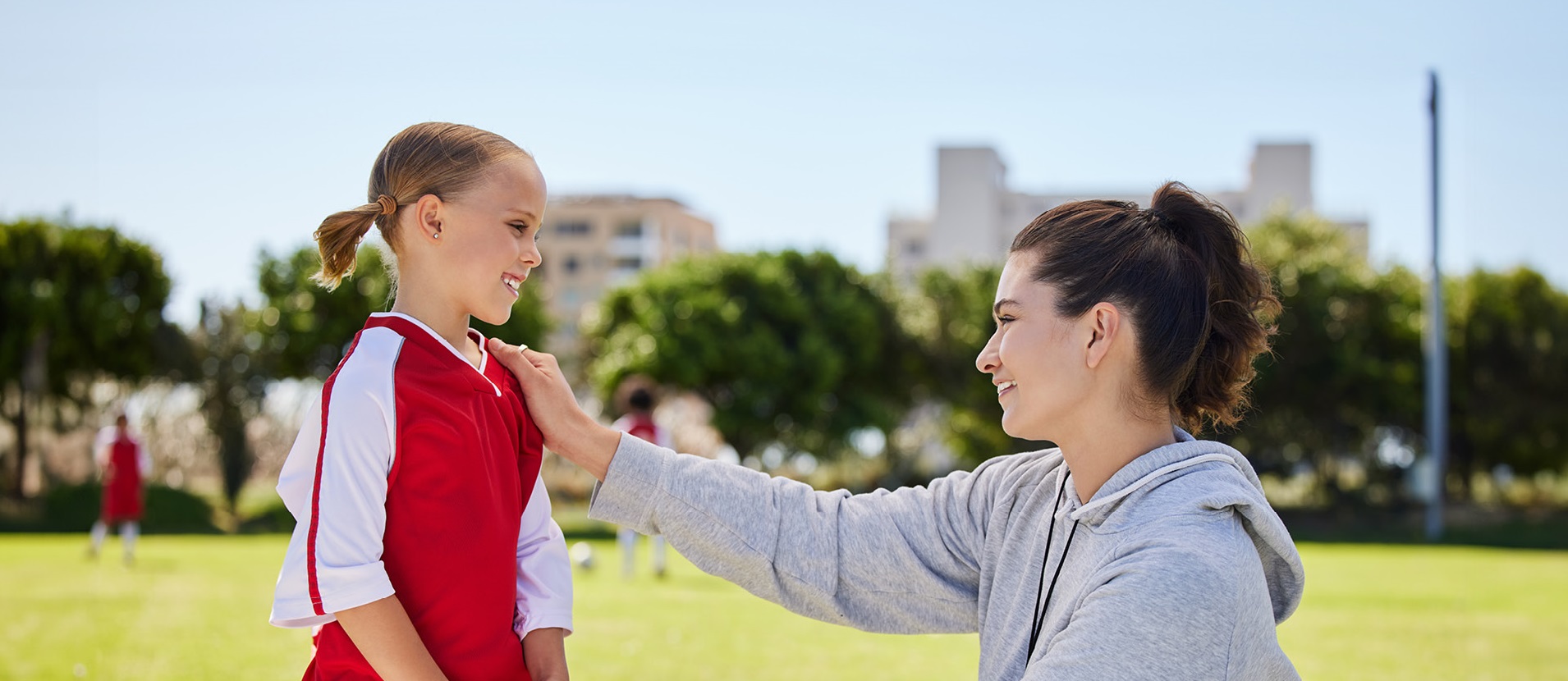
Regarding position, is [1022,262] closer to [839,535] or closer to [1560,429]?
→ [839,535]

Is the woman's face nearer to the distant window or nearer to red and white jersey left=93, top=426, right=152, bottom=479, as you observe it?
red and white jersey left=93, top=426, right=152, bottom=479

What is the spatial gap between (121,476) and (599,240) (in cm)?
5771

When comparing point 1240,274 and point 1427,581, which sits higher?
point 1240,274

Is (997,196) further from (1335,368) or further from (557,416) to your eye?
(557,416)

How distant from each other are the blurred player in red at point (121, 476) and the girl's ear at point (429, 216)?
1221 centimetres

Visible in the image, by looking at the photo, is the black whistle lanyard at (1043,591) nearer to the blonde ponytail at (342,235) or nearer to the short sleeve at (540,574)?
the short sleeve at (540,574)

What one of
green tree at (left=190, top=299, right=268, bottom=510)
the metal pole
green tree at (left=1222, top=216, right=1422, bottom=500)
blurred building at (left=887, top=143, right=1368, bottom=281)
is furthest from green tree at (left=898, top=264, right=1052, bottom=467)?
blurred building at (left=887, top=143, right=1368, bottom=281)

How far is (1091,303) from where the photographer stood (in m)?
1.97

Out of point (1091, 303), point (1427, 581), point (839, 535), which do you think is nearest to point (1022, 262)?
point (1091, 303)

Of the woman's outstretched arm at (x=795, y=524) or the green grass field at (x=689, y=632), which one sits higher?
the woman's outstretched arm at (x=795, y=524)

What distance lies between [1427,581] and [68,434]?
2232cm

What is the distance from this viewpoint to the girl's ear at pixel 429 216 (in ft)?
6.34

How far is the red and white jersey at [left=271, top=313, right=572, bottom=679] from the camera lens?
172cm

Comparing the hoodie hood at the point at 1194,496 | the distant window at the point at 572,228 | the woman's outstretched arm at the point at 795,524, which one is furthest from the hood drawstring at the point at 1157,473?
the distant window at the point at 572,228
